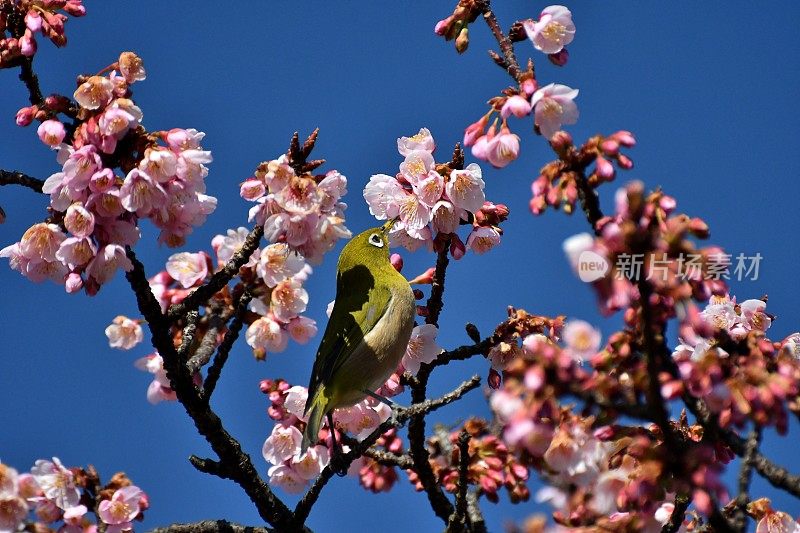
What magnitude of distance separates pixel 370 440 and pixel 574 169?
172 cm

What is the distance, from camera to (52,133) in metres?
3.70

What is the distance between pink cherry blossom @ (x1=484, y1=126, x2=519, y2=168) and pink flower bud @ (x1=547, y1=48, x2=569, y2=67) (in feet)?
1.52

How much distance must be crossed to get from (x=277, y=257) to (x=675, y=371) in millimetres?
2492

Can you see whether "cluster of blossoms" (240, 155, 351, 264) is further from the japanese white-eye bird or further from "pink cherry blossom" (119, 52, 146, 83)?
the japanese white-eye bird

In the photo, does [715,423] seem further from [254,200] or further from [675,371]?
[254,200]

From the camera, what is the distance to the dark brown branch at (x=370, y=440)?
3.63m

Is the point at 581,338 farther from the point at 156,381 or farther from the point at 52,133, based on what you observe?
the point at 156,381

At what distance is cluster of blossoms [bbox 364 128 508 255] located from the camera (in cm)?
415

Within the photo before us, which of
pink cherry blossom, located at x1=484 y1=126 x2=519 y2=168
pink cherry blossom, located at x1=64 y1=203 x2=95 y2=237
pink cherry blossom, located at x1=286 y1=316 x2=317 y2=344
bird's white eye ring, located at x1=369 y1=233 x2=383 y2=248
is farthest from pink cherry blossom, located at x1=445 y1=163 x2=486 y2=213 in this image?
pink cherry blossom, located at x1=64 y1=203 x2=95 y2=237

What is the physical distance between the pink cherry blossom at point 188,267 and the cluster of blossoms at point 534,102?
75.7 inches

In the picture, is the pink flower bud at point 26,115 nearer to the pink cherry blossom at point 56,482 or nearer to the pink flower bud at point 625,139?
the pink cherry blossom at point 56,482

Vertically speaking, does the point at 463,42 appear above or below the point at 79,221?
above

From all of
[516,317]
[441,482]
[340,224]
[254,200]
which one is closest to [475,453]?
[441,482]

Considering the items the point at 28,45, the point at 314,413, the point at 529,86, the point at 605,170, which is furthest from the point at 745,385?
the point at 28,45
